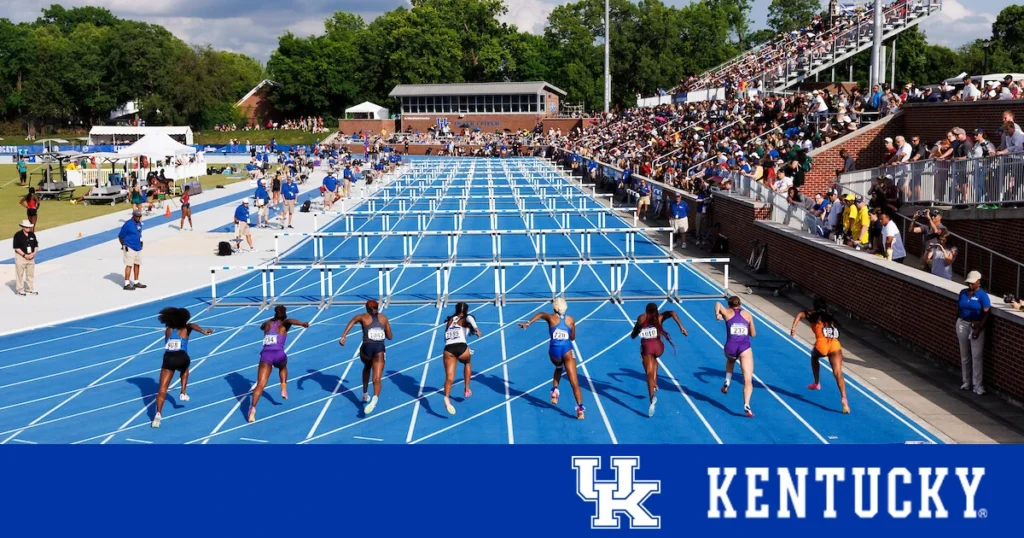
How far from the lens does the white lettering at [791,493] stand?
6.17m

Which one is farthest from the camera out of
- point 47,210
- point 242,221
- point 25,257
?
point 47,210

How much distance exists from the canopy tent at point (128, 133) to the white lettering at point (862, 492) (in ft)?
199

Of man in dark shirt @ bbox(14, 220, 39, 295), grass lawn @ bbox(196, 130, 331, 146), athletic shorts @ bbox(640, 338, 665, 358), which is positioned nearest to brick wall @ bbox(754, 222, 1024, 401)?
athletic shorts @ bbox(640, 338, 665, 358)

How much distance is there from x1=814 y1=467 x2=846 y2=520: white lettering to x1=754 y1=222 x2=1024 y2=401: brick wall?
6.99 m

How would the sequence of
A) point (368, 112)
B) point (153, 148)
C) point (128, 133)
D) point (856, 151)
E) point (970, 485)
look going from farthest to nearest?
point (368, 112)
point (128, 133)
point (153, 148)
point (856, 151)
point (970, 485)

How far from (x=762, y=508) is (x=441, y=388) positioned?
8076 millimetres

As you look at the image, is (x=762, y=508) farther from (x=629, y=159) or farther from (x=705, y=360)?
(x=629, y=159)

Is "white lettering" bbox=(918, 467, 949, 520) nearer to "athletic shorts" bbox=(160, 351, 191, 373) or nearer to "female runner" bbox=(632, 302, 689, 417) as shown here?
"female runner" bbox=(632, 302, 689, 417)

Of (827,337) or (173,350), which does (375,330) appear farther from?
(827,337)

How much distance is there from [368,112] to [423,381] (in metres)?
88.3

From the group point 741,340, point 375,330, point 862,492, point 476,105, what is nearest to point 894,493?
point 862,492

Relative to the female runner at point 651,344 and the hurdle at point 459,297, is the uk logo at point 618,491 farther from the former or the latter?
the hurdle at point 459,297

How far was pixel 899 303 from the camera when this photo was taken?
15.6 m

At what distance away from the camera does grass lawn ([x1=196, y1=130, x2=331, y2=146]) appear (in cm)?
10008
